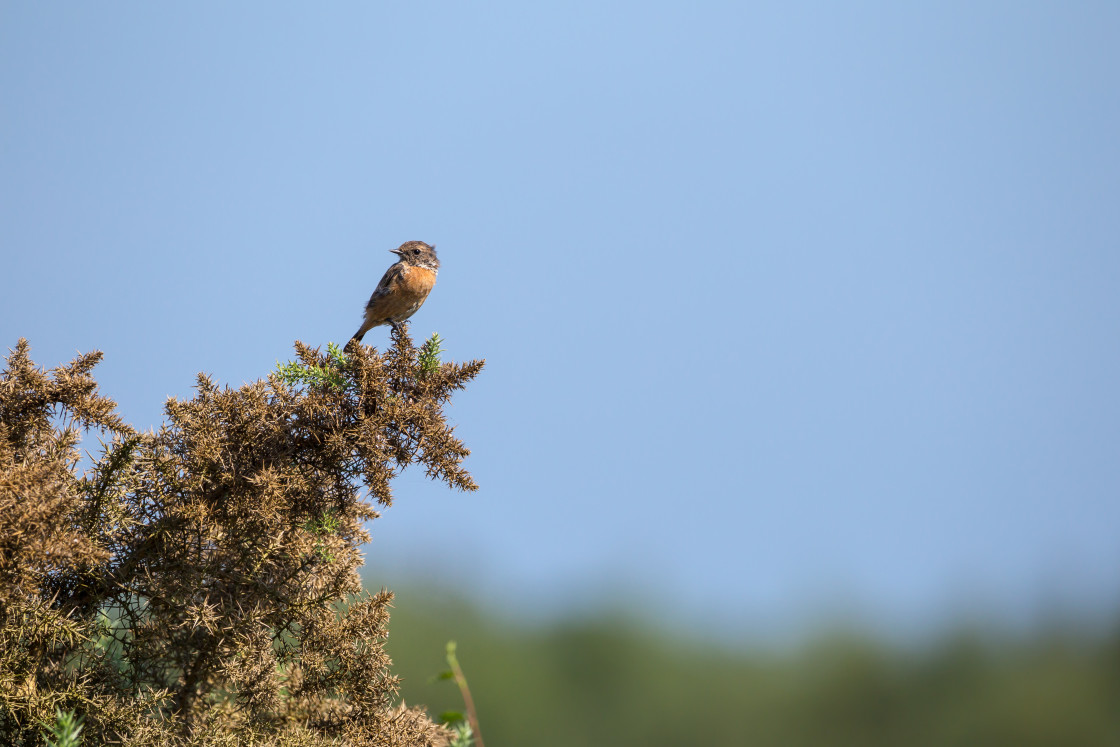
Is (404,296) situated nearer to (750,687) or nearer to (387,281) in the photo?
(387,281)

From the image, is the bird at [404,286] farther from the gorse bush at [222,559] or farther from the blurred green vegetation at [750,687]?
the blurred green vegetation at [750,687]

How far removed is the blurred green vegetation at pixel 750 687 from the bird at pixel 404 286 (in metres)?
20.0

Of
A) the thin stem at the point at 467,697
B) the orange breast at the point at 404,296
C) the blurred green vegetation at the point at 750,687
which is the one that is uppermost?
the blurred green vegetation at the point at 750,687

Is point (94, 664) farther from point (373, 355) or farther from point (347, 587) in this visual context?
point (373, 355)

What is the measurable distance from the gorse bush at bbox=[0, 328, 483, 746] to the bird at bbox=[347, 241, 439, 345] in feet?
10.0

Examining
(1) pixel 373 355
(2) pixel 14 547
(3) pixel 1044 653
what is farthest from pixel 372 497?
(3) pixel 1044 653

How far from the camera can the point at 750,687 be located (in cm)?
3628

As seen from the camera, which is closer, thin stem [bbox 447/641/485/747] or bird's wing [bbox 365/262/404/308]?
thin stem [bbox 447/641/485/747]

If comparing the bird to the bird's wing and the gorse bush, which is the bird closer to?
the bird's wing

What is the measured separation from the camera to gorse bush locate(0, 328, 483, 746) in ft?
12.7

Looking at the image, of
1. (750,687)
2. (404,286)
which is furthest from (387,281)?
(750,687)

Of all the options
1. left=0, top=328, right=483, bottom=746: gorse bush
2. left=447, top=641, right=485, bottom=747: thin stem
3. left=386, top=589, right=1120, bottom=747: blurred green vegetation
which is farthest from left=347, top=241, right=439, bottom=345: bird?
left=386, top=589, right=1120, bottom=747: blurred green vegetation

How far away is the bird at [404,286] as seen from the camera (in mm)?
7301

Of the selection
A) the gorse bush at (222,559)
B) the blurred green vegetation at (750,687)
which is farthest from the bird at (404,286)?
the blurred green vegetation at (750,687)
